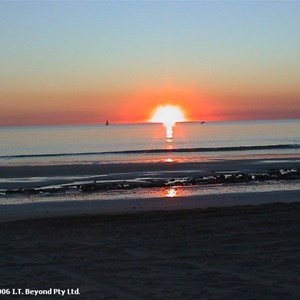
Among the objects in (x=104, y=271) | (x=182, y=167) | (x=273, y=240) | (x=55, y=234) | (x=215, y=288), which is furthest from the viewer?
(x=182, y=167)

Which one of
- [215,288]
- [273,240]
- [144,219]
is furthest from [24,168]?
[215,288]

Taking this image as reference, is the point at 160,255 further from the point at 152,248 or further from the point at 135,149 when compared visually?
the point at 135,149

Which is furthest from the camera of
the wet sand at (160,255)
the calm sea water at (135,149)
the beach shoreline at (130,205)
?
the calm sea water at (135,149)

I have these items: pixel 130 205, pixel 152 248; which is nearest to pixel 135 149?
pixel 130 205

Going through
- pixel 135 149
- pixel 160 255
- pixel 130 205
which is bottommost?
pixel 160 255

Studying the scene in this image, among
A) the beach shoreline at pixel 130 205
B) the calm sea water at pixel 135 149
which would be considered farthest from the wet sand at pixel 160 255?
the calm sea water at pixel 135 149

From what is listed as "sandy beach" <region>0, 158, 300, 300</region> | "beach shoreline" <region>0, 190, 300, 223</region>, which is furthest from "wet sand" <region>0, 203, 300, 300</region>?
"beach shoreline" <region>0, 190, 300, 223</region>

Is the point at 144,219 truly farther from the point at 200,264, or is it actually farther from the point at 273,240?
the point at 200,264

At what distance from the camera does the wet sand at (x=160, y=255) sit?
7.86 m

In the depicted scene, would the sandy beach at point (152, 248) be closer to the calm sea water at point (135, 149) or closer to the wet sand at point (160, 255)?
the wet sand at point (160, 255)

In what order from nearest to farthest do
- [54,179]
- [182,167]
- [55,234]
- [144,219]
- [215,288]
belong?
[215,288], [55,234], [144,219], [54,179], [182,167]

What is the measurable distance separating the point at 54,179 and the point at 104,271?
804 inches

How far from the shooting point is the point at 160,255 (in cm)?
986

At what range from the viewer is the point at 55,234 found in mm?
12359
